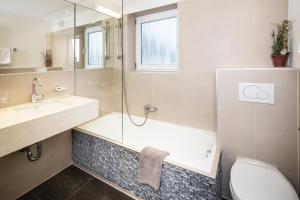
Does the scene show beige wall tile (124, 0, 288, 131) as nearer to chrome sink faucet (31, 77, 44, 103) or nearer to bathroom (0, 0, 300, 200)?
bathroom (0, 0, 300, 200)

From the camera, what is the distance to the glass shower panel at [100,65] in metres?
2.31

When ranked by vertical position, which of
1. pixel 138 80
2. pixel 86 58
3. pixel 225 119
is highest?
pixel 86 58

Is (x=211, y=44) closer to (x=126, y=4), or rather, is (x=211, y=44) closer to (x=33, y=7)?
(x=126, y=4)

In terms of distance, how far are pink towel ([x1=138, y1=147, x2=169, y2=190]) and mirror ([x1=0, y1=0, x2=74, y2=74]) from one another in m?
1.46

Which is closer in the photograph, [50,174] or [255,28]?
[255,28]

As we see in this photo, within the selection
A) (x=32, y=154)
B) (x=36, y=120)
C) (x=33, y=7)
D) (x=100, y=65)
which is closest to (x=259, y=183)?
(x=36, y=120)

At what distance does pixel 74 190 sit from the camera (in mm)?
1958

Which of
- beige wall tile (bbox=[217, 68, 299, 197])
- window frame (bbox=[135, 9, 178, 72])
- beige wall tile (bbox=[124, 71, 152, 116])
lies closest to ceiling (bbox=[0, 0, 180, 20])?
window frame (bbox=[135, 9, 178, 72])

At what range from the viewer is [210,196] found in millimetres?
1346

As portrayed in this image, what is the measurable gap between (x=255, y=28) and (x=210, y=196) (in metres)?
1.56

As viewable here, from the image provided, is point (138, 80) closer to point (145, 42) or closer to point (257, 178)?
point (145, 42)

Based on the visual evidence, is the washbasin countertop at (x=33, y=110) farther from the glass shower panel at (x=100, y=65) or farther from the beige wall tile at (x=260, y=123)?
the beige wall tile at (x=260, y=123)

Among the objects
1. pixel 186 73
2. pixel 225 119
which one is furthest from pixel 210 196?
pixel 186 73

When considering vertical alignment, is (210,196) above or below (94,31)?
below
